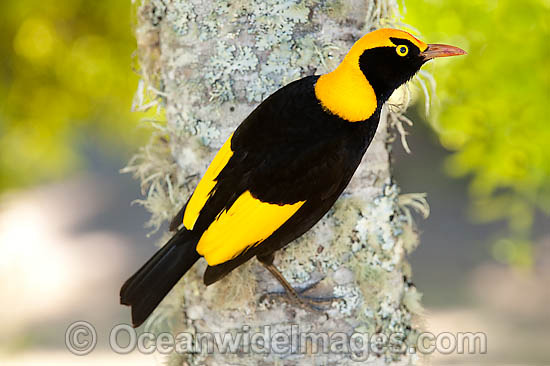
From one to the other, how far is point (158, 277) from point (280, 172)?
354 mm

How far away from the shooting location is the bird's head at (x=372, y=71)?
1.26 metres

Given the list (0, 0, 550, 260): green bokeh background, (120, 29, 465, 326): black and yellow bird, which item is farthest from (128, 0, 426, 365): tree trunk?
(0, 0, 550, 260): green bokeh background

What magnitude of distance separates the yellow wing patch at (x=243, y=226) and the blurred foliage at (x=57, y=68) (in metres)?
1.80

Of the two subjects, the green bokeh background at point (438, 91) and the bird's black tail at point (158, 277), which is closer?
the bird's black tail at point (158, 277)

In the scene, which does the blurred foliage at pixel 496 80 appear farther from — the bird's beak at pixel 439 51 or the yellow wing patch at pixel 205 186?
the yellow wing patch at pixel 205 186

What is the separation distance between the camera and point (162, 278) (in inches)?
53.5

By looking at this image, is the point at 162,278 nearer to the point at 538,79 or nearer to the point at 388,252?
the point at 388,252

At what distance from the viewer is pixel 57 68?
3.10 metres

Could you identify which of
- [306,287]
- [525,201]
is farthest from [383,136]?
[525,201]

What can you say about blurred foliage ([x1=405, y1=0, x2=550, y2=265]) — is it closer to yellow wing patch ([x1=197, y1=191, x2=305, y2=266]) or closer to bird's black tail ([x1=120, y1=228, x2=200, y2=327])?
yellow wing patch ([x1=197, y1=191, x2=305, y2=266])

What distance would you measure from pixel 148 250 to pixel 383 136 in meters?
4.68

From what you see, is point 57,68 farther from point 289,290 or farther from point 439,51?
point 439,51

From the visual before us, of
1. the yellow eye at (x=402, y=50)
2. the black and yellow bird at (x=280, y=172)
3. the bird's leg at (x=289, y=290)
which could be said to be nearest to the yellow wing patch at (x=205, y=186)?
the black and yellow bird at (x=280, y=172)

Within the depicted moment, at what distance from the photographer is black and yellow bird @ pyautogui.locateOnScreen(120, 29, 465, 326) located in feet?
4.31
